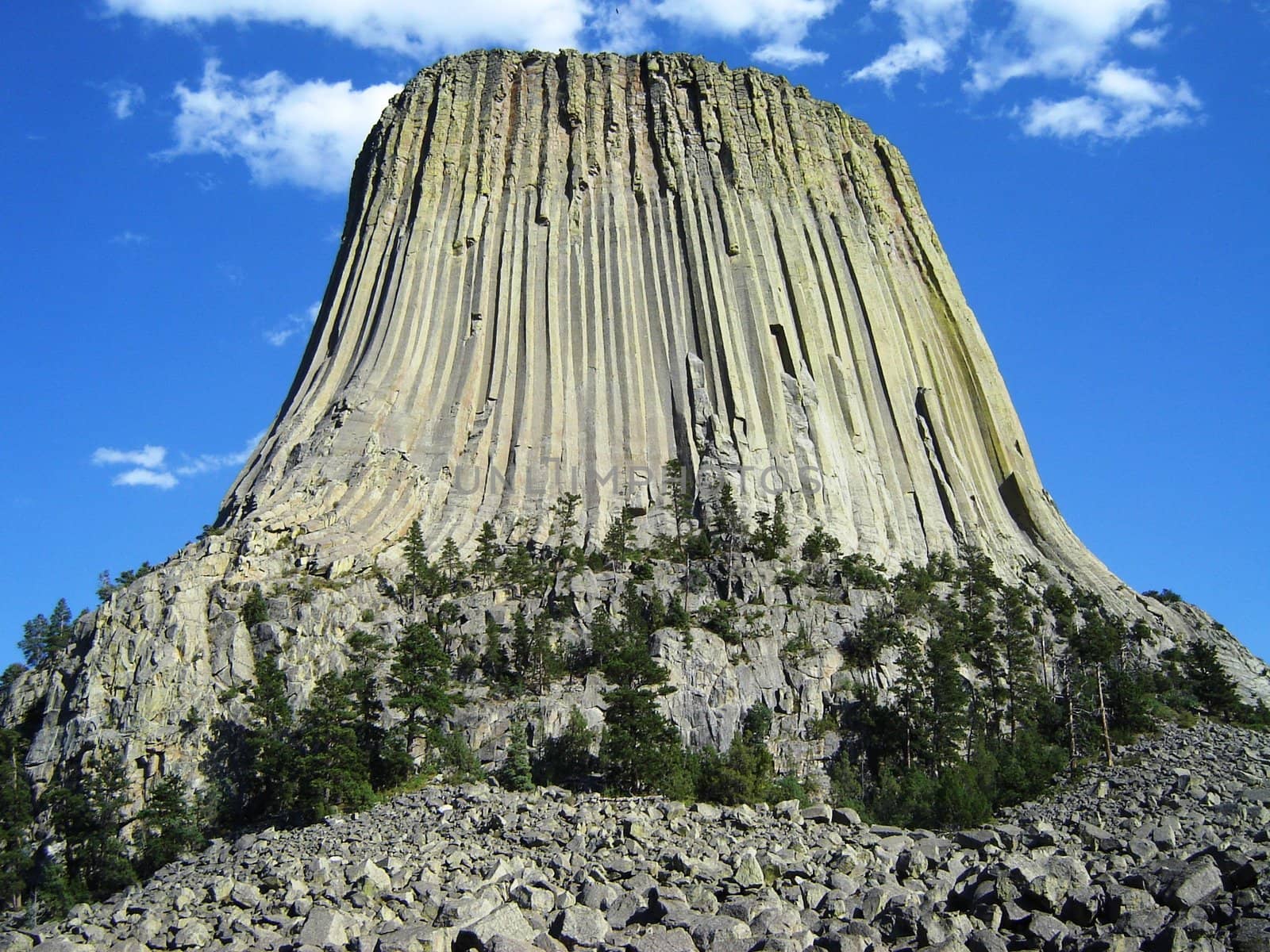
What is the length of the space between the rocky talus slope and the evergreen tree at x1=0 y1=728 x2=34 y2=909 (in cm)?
578

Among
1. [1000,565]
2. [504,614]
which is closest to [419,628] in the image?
[504,614]

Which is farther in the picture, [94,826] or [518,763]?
[518,763]

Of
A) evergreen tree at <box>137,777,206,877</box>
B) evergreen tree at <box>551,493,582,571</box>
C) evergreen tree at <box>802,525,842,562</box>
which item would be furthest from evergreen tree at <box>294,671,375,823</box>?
evergreen tree at <box>802,525,842,562</box>

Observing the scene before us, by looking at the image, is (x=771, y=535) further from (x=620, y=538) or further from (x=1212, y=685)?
(x=1212, y=685)

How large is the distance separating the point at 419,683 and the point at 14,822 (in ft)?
38.7

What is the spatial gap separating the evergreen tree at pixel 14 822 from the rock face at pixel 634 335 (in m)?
11.7

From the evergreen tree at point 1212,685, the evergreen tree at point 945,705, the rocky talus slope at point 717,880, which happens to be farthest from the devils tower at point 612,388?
the rocky talus slope at point 717,880

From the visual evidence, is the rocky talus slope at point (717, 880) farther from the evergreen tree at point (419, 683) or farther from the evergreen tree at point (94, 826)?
the evergreen tree at point (419, 683)

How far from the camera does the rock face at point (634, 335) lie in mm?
53656

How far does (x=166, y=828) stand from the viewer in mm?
33406

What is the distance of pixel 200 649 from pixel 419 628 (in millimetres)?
7200

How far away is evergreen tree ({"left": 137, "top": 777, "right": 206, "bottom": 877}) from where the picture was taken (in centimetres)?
3272

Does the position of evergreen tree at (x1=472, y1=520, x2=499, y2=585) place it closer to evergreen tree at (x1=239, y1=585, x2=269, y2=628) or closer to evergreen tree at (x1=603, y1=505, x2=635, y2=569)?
evergreen tree at (x1=603, y1=505, x2=635, y2=569)

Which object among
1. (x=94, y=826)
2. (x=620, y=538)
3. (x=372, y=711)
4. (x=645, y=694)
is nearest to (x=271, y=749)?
(x=372, y=711)
